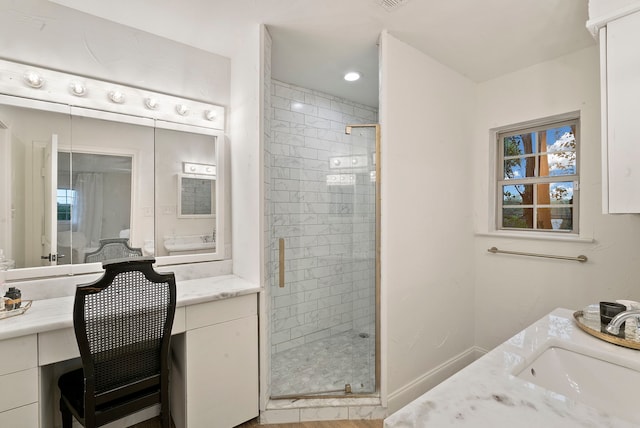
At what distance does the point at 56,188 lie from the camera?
174 cm

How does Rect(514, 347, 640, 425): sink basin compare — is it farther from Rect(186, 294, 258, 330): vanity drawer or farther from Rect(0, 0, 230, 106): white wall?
Rect(0, 0, 230, 106): white wall

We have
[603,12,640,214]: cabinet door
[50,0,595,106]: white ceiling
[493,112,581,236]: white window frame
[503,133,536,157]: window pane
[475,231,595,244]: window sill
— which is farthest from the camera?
[503,133,536,157]: window pane

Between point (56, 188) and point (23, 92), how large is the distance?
1.77ft

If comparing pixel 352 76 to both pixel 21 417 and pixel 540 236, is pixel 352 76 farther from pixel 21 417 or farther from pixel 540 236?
pixel 21 417

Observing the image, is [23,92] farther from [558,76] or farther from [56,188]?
[558,76]

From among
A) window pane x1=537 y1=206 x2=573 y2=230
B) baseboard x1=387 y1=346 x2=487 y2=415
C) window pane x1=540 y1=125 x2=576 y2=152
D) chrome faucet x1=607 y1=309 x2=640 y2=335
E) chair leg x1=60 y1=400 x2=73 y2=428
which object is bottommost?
baseboard x1=387 y1=346 x2=487 y2=415

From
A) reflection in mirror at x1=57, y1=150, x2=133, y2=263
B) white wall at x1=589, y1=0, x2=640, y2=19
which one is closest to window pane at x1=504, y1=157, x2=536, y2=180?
white wall at x1=589, y1=0, x2=640, y2=19

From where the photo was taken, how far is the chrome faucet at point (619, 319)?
113 cm

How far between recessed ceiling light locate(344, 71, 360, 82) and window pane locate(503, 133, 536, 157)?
1511 millimetres

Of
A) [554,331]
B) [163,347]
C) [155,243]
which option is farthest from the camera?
[155,243]

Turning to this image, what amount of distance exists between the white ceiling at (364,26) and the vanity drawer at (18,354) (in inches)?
72.6

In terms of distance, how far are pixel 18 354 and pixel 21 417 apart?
0.27 m

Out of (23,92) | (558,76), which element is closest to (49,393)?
(23,92)

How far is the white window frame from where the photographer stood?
2.41 m
